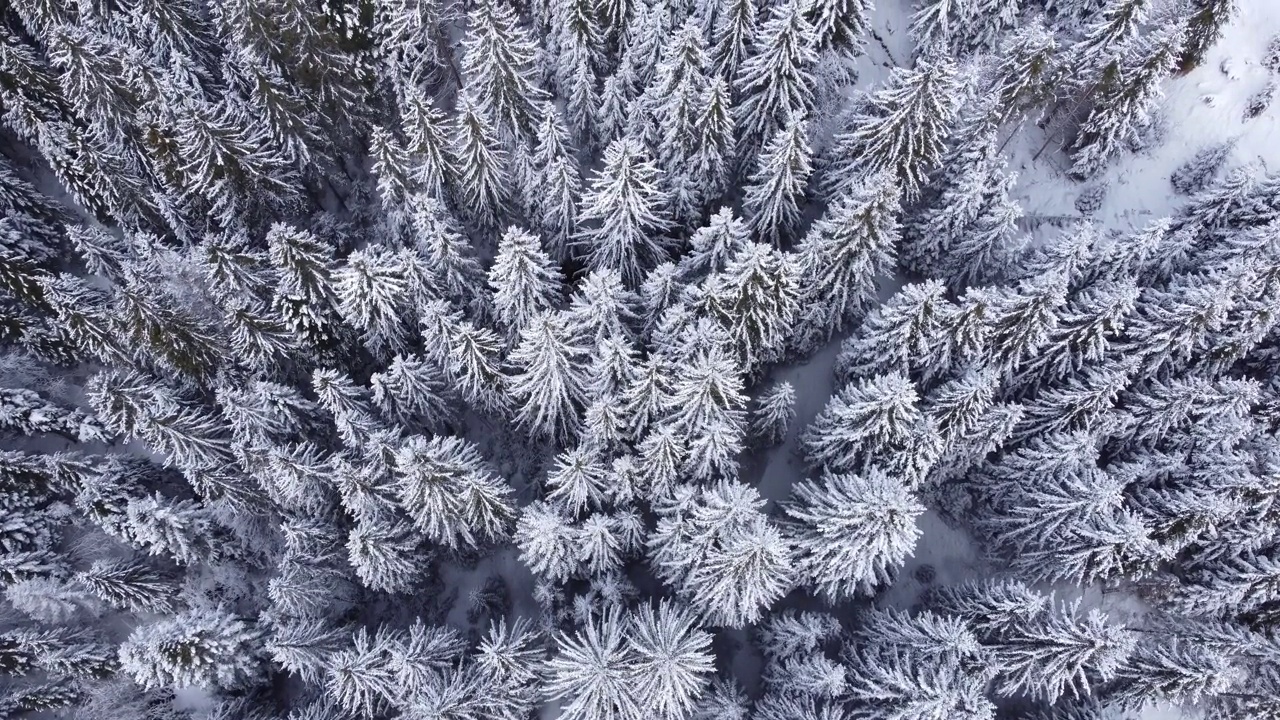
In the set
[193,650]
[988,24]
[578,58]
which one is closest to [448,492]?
[193,650]

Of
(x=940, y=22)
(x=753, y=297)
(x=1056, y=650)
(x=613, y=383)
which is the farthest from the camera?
(x=940, y=22)

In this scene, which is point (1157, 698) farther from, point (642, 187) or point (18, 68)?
point (18, 68)

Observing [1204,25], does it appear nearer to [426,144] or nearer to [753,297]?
[753,297]

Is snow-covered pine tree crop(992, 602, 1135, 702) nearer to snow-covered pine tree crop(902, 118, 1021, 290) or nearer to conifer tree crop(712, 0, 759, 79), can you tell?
snow-covered pine tree crop(902, 118, 1021, 290)

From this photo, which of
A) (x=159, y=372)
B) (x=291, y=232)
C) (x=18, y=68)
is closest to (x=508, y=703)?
(x=291, y=232)

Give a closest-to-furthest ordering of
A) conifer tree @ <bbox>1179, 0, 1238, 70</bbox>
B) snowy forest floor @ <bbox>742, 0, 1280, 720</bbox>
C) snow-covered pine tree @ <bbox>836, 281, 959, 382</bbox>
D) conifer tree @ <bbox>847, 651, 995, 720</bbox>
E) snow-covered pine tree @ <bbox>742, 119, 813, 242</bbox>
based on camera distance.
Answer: conifer tree @ <bbox>847, 651, 995, 720</bbox>
snow-covered pine tree @ <bbox>836, 281, 959, 382</bbox>
snow-covered pine tree @ <bbox>742, 119, 813, 242</bbox>
conifer tree @ <bbox>1179, 0, 1238, 70</bbox>
snowy forest floor @ <bbox>742, 0, 1280, 720</bbox>

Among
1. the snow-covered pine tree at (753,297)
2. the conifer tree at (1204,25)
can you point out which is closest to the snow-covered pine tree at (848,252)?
the snow-covered pine tree at (753,297)

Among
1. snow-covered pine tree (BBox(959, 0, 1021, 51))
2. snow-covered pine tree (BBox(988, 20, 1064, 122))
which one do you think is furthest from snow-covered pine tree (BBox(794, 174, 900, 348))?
snow-covered pine tree (BBox(959, 0, 1021, 51))

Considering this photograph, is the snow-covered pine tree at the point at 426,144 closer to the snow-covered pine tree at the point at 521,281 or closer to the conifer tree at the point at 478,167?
the conifer tree at the point at 478,167
